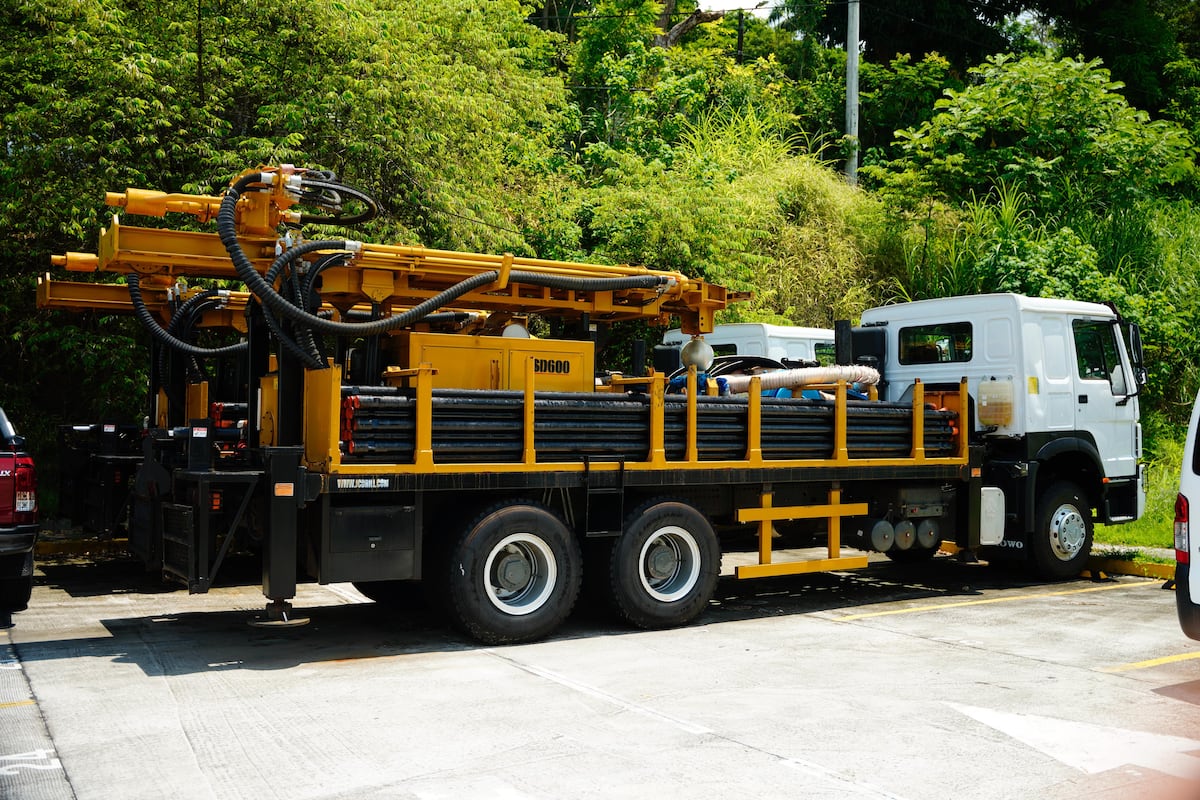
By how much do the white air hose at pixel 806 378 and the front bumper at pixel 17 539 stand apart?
5.97 meters

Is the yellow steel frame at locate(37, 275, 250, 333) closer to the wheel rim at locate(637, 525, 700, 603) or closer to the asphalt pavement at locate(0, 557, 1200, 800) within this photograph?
the asphalt pavement at locate(0, 557, 1200, 800)

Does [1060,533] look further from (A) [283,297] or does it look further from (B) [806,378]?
(A) [283,297]

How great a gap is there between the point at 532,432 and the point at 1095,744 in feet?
13.8

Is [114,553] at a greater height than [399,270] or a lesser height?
lesser

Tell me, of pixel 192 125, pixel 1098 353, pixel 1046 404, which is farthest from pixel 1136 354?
pixel 192 125

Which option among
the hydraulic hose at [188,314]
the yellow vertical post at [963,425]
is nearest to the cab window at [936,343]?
the yellow vertical post at [963,425]

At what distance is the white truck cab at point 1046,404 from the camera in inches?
436

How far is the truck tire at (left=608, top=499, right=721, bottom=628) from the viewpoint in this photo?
28.7 ft

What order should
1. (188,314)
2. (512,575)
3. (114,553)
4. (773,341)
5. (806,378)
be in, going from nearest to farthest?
(512,575) → (806,378) → (188,314) → (114,553) → (773,341)

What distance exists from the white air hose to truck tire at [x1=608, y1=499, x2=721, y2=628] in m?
1.98

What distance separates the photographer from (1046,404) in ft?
36.7

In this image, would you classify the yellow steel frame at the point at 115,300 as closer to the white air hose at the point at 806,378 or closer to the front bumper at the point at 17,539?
the front bumper at the point at 17,539

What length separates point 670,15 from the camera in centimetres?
3275

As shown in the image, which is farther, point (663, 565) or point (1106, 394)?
point (1106, 394)
